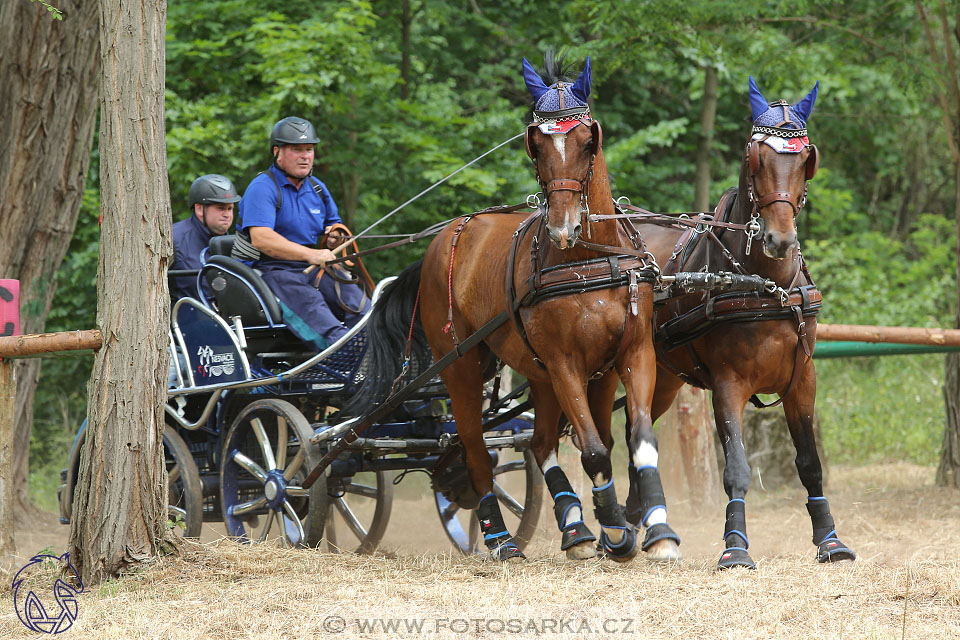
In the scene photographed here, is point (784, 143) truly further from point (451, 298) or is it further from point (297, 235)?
point (297, 235)

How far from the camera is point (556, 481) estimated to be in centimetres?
543

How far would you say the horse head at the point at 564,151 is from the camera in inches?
181

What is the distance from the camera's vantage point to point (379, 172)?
1083 centimetres

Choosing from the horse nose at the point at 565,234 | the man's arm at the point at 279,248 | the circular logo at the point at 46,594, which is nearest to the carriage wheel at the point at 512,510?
the man's arm at the point at 279,248

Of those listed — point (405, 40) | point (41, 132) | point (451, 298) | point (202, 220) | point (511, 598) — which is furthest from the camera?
point (405, 40)

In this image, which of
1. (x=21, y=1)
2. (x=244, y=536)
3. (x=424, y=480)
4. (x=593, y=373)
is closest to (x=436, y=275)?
(x=593, y=373)

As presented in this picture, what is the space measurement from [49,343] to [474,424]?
2291mm

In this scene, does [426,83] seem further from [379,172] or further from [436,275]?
[436,275]

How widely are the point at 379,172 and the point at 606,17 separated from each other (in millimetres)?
2868

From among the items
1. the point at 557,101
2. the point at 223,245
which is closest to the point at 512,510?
the point at 223,245

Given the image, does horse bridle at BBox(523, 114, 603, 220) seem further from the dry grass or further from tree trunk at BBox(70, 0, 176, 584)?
tree trunk at BBox(70, 0, 176, 584)

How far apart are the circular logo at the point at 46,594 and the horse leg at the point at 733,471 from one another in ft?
9.29

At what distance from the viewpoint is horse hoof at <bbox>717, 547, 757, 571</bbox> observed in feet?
15.4

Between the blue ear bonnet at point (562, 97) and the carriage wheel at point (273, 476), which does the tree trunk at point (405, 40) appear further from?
the blue ear bonnet at point (562, 97)
